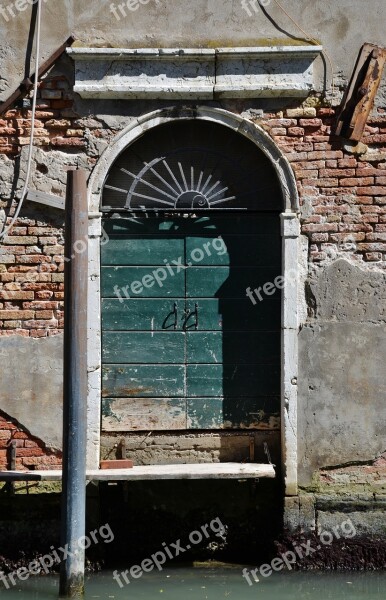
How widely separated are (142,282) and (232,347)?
2.67ft

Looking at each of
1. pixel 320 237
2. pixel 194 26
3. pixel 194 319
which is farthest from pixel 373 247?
pixel 194 26

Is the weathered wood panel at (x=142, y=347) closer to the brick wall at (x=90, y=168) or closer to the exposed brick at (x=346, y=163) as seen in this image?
the brick wall at (x=90, y=168)

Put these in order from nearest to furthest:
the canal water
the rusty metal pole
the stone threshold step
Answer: the rusty metal pole → the canal water → the stone threshold step

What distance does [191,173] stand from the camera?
23.2ft

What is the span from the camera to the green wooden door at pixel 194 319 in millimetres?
7059

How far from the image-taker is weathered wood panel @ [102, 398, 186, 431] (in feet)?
23.1

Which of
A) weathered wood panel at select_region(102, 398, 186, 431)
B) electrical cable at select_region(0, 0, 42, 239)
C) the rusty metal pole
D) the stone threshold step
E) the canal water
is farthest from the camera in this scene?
weathered wood panel at select_region(102, 398, 186, 431)

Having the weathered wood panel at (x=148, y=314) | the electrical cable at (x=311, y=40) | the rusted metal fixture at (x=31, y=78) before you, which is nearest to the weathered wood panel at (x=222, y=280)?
the weathered wood panel at (x=148, y=314)

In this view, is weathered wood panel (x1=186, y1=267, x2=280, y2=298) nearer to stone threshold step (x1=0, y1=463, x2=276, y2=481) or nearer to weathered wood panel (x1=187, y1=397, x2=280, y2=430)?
weathered wood panel (x1=187, y1=397, x2=280, y2=430)

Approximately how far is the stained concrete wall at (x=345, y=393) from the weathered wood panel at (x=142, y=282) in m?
1.01

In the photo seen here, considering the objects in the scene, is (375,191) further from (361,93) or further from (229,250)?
(229,250)

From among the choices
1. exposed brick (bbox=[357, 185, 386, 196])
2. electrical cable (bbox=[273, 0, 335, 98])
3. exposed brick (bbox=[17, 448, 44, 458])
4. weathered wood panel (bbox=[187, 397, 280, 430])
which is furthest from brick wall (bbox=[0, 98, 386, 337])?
weathered wood panel (bbox=[187, 397, 280, 430])

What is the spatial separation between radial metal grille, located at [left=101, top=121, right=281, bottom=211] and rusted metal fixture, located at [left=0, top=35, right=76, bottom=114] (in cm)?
81

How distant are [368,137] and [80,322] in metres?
2.54
